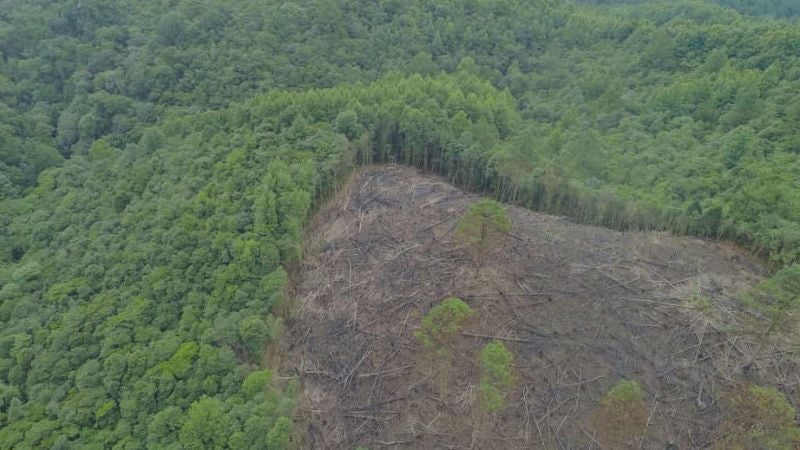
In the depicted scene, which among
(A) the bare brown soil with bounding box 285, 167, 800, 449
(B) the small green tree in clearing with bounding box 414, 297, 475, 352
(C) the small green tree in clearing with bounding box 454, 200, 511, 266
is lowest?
(A) the bare brown soil with bounding box 285, 167, 800, 449

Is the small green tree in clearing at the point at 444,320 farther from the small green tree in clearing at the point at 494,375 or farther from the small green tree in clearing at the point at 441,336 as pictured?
the small green tree in clearing at the point at 494,375

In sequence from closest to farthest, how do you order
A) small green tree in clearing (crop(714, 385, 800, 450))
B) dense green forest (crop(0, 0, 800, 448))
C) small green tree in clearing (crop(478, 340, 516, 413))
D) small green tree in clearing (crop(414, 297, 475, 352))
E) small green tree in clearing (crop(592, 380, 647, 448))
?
small green tree in clearing (crop(714, 385, 800, 450)), small green tree in clearing (crop(592, 380, 647, 448)), small green tree in clearing (crop(478, 340, 516, 413)), small green tree in clearing (crop(414, 297, 475, 352)), dense green forest (crop(0, 0, 800, 448))

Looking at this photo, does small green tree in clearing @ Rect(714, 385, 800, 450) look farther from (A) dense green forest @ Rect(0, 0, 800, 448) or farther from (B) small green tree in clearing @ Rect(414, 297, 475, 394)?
(B) small green tree in clearing @ Rect(414, 297, 475, 394)

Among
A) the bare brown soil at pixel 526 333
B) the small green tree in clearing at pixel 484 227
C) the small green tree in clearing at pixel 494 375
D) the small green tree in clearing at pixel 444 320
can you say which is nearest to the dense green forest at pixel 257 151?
the bare brown soil at pixel 526 333

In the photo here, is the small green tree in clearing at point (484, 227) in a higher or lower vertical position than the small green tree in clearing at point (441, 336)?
higher

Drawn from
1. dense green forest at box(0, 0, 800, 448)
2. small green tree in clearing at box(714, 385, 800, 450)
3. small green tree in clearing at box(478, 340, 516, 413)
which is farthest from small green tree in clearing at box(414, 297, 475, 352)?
small green tree in clearing at box(714, 385, 800, 450)

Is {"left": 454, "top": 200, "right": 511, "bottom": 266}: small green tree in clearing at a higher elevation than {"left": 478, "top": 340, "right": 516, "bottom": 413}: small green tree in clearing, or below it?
higher

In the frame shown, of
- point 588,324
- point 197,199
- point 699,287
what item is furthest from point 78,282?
point 699,287
